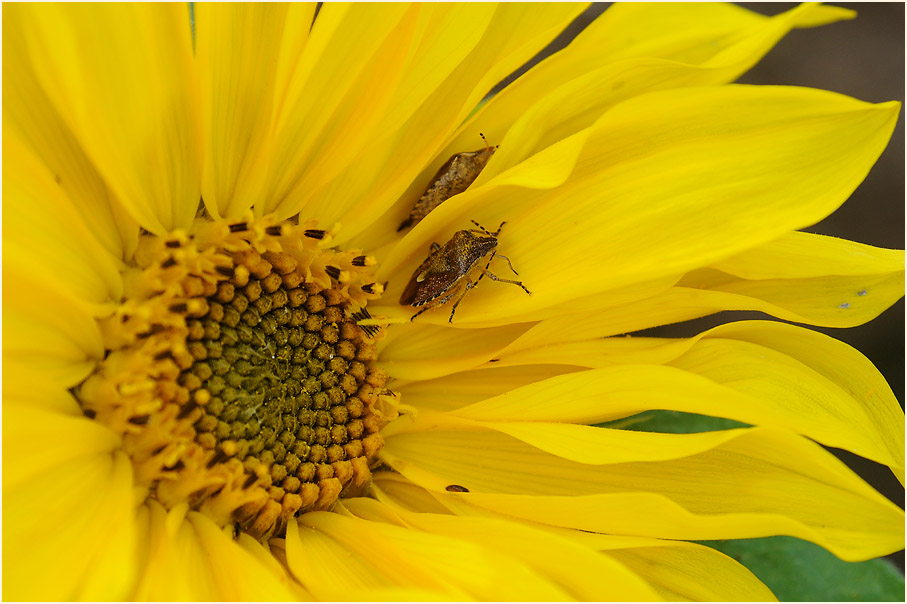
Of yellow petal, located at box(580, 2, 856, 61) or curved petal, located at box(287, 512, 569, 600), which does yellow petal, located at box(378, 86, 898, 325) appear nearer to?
yellow petal, located at box(580, 2, 856, 61)

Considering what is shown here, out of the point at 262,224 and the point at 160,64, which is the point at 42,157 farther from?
the point at 262,224

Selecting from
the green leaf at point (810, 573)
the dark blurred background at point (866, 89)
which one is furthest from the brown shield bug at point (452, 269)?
the dark blurred background at point (866, 89)

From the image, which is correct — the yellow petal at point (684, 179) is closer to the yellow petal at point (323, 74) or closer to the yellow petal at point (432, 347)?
the yellow petal at point (432, 347)

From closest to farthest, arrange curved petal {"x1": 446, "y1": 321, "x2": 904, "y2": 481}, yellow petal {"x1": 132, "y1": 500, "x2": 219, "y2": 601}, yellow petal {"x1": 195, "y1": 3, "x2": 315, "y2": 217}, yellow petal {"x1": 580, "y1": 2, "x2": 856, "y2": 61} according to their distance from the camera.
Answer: yellow petal {"x1": 132, "y1": 500, "x2": 219, "y2": 601}
yellow petal {"x1": 195, "y1": 3, "x2": 315, "y2": 217}
curved petal {"x1": 446, "y1": 321, "x2": 904, "y2": 481}
yellow petal {"x1": 580, "y1": 2, "x2": 856, "y2": 61}

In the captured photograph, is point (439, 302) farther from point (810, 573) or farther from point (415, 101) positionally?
point (810, 573)

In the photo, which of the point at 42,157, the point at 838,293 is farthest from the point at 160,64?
the point at 838,293

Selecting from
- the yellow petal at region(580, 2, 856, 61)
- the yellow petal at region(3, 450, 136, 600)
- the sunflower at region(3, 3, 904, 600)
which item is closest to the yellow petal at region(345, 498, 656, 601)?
the sunflower at region(3, 3, 904, 600)
